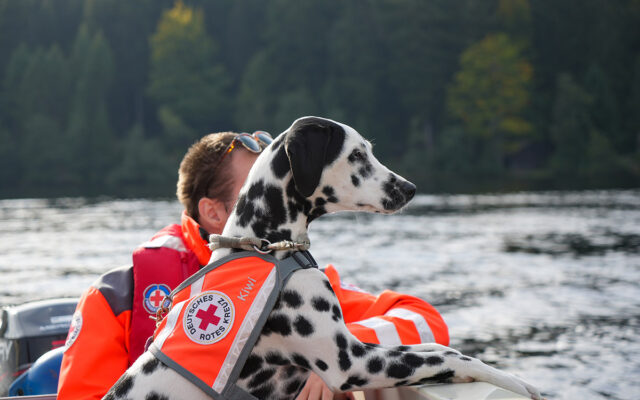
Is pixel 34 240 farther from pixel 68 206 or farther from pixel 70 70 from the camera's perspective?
pixel 70 70

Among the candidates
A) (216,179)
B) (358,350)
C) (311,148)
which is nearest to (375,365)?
(358,350)

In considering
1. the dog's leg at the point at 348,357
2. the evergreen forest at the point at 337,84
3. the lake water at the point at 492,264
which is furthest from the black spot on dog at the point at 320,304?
the evergreen forest at the point at 337,84

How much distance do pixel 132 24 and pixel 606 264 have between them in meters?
61.9

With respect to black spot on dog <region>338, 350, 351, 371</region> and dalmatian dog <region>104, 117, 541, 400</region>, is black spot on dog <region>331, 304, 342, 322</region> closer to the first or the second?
dalmatian dog <region>104, 117, 541, 400</region>

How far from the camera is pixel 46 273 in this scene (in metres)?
15.9

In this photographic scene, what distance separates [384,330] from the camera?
357 cm

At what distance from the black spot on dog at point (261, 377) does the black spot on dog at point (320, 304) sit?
13.3 inches

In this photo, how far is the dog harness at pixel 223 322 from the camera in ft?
9.46

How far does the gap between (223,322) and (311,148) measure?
81 cm

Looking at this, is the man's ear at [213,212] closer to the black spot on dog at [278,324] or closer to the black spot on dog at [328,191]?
the black spot on dog at [328,191]

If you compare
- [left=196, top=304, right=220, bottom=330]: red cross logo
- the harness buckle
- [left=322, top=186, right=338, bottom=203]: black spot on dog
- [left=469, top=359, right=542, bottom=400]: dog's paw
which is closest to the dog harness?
[left=196, top=304, right=220, bottom=330]: red cross logo

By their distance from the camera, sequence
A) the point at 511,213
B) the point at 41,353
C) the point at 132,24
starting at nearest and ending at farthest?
the point at 41,353 < the point at 511,213 < the point at 132,24

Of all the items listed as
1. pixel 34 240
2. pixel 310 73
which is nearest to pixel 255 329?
pixel 34 240

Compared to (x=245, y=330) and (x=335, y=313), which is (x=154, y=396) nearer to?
(x=245, y=330)
